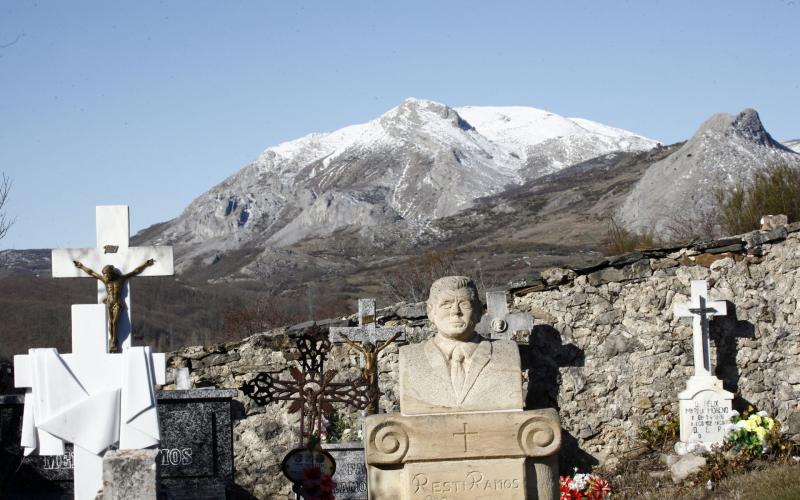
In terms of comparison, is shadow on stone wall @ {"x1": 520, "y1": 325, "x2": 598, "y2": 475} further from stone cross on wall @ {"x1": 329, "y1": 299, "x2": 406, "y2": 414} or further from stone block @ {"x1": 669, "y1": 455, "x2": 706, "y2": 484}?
stone cross on wall @ {"x1": 329, "y1": 299, "x2": 406, "y2": 414}

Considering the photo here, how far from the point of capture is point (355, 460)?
435 inches

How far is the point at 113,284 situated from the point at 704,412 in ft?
22.3

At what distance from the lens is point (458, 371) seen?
7.56m

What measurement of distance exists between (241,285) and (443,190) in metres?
69.4

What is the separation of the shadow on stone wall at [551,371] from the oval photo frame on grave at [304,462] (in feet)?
11.4

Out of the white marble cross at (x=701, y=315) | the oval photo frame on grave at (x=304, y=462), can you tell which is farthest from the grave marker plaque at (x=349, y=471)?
the white marble cross at (x=701, y=315)

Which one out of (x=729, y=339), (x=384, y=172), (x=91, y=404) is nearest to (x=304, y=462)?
(x=91, y=404)

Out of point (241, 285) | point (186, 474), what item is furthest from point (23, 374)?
point (241, 285)

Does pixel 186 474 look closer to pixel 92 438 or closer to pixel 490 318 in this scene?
pixel 92 438

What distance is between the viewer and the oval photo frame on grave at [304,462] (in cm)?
988

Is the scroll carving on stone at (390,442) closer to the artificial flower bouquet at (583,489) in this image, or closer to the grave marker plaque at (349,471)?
the artificial flower bouquet at (583,489)

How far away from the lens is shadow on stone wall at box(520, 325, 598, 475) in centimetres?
1270

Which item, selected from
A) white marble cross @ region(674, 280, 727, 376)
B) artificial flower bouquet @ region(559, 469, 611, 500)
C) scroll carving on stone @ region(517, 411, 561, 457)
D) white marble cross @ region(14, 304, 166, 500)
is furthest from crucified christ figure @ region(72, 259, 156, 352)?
white marble cross @ region(674, 280, 727, 376)

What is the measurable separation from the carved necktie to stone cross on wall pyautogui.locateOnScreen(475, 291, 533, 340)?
491 centimetres
